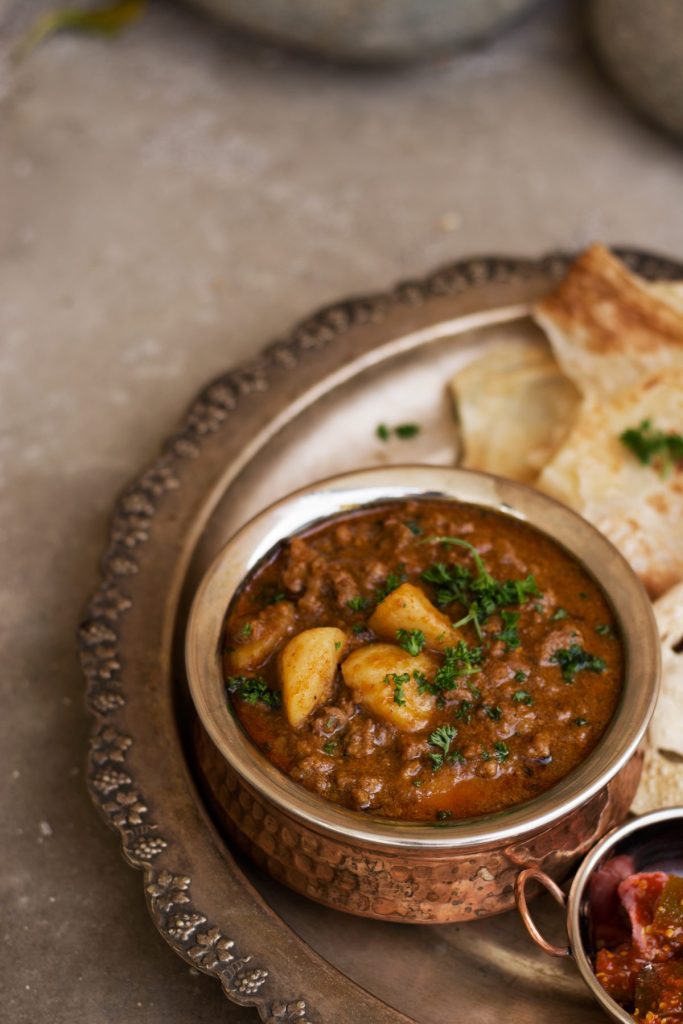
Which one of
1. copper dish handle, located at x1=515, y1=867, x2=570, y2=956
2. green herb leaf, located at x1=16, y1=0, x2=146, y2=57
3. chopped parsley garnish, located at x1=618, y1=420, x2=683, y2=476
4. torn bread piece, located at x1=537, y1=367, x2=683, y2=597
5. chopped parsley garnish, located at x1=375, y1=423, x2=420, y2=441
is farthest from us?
green herb leaf, located at x1=16, y1=0, x2=146, y2=57

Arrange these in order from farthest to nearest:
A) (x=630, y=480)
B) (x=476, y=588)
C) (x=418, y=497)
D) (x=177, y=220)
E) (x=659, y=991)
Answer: (x=177, y=220) < (x=630, y=480) < (x=418, y=497) < (x=476, y=588) < (x=659, y=991)

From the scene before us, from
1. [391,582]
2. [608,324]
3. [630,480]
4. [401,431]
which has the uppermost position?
[608,324]

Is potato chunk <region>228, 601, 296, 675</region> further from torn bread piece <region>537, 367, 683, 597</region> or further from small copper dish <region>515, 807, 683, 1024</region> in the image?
torn bread piece <region>537, 367, 683, 597</region>

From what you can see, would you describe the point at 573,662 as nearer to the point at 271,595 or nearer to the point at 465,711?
the point at 465,711

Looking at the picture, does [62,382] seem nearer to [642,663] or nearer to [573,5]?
[642,663]

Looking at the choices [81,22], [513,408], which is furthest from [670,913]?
[81,22]

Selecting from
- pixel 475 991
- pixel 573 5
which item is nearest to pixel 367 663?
pixel 475 991

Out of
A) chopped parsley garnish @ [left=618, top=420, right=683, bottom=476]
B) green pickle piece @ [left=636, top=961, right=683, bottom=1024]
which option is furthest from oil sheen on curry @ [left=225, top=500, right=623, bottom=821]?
chopped parsley garnish @ [left=618, top=420, right=683, bottom=476]

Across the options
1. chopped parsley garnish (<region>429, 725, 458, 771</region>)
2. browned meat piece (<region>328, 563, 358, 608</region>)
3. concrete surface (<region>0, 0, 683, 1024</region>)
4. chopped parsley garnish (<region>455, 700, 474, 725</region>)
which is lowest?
concrete surface (<region>0, 0, 683, 1024</region>)
